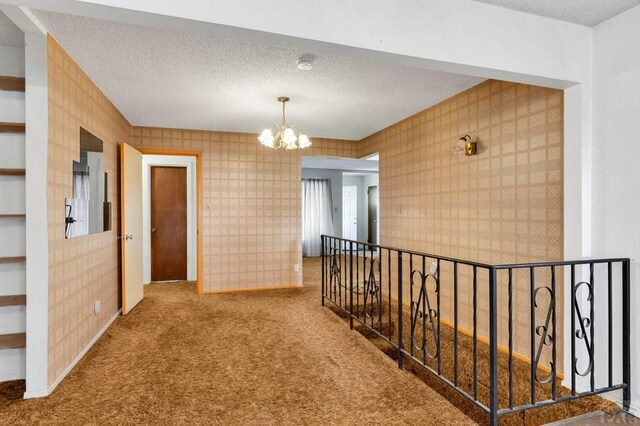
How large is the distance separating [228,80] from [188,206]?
3.30 meters

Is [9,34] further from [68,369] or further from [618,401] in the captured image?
[618,401]

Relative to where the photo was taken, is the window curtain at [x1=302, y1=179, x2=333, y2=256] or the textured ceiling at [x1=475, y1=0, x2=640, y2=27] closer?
the textured ceiling at [x1=475, y1=0, x2=640, y2=27]

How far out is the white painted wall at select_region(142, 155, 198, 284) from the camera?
564cm

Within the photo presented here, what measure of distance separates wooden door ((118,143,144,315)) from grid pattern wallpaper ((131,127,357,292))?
2.17 ft

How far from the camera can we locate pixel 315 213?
9070 mm

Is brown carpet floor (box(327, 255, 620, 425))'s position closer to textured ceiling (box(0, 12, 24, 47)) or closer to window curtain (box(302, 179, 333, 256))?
textured ceiling (box(0, 12, 24, 47))

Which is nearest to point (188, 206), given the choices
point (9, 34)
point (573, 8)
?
point (9, 34)

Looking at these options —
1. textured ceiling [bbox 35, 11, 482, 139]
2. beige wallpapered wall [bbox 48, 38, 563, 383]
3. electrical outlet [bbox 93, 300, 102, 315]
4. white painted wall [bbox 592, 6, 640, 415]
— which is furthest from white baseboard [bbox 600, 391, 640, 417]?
electrical outlet [bbox 93, 300, 102, 315]

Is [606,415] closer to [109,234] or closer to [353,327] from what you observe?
[353,327]

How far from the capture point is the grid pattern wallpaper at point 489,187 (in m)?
2.58

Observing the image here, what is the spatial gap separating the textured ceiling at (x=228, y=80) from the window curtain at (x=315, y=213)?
14.8ft

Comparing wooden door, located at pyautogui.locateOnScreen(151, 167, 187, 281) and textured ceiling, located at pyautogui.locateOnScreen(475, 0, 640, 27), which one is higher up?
textured ceiling, located at pyautogui.locateOnScreen(475, 0, 640, 27)

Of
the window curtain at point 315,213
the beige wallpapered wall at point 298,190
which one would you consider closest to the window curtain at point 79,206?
the beige wallpapered wall at point 298,190

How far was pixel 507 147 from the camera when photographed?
290cm
